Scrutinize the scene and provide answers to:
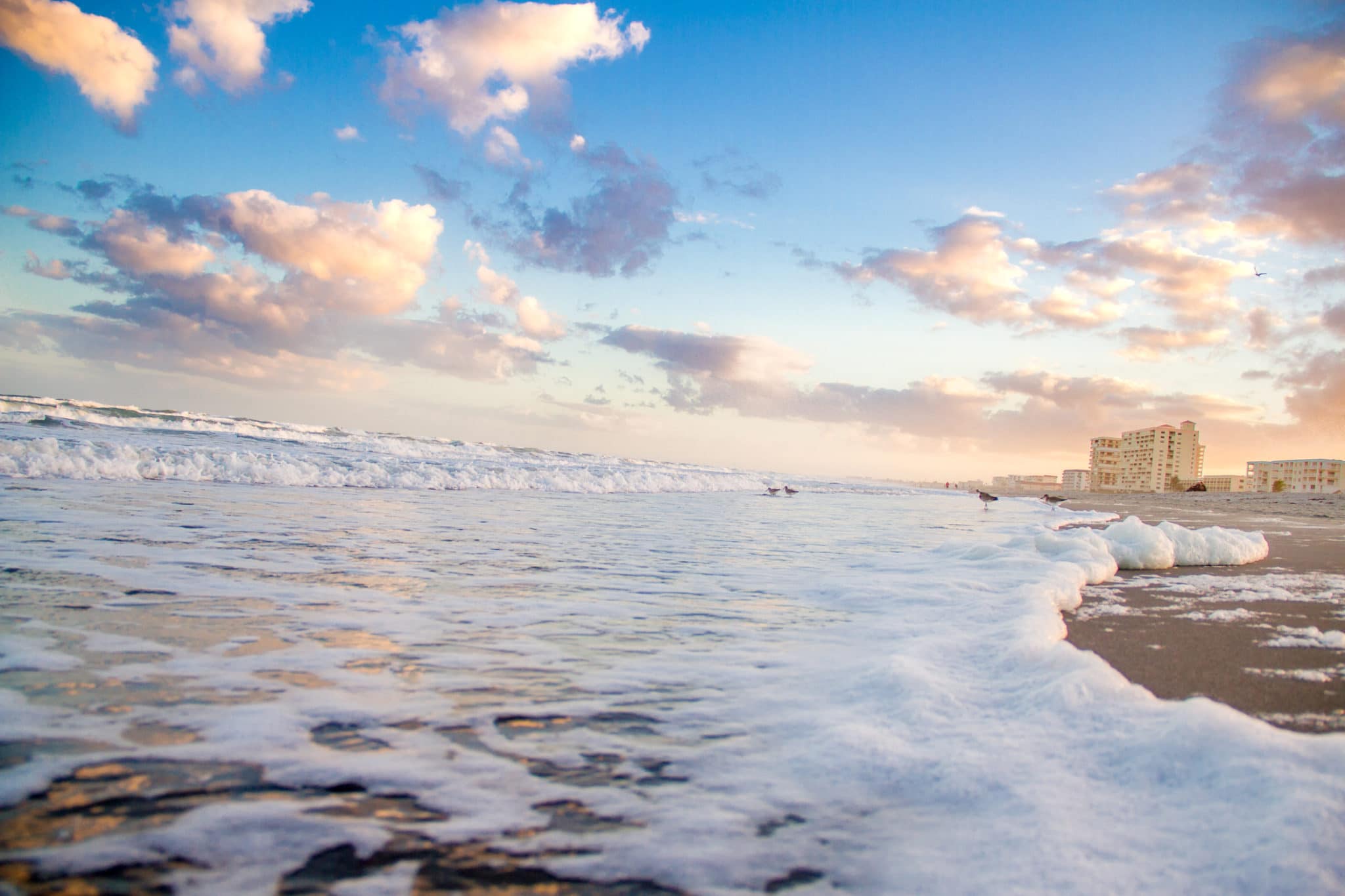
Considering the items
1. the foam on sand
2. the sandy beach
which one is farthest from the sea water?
the foam on sand

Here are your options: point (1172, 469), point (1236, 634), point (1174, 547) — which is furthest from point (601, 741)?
point (1172, 469)

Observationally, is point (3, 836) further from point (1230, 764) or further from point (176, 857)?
point (1230, 764)

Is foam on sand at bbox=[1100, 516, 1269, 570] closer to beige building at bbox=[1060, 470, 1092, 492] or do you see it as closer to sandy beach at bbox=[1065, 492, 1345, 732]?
sandy beach at bbox=[1065, 492, 1345, 732]

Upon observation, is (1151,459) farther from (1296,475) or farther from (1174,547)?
(1174,547)

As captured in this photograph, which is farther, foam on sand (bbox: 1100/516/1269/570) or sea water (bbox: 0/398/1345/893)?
foam on sand (bbox: 1100/516/1269/570)

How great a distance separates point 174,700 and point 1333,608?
6.46 meters

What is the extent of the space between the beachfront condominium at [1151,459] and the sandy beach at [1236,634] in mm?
88808

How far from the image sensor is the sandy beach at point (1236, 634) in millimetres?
2521

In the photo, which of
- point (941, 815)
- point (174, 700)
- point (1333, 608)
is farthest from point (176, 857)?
point (1333, 608)

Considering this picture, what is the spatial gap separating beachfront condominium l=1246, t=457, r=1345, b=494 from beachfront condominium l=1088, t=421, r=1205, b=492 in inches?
287

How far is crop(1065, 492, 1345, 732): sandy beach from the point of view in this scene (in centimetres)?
252

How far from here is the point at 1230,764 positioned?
181 cm

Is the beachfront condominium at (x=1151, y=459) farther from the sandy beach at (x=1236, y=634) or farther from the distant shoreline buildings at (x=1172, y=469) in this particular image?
the sandy beach at (x=1236, y=634)

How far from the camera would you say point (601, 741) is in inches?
83.1
